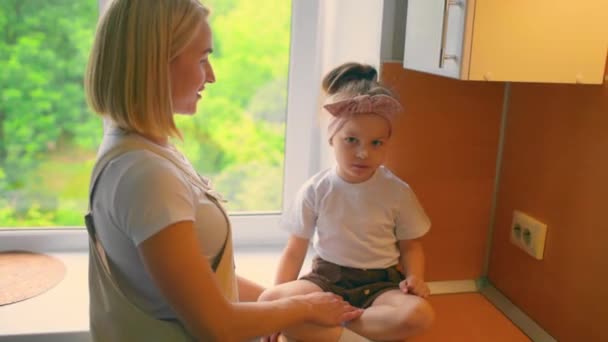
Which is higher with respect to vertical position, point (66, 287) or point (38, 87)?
point (38, 87)

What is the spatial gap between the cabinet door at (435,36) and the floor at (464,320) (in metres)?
0.59

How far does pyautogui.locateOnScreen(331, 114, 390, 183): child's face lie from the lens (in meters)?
1.14

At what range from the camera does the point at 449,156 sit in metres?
1.36

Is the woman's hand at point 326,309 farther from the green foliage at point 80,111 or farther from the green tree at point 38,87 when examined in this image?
the green tree at point 38,87

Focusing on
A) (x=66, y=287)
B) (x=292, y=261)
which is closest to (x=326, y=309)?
(x=292, y=261)

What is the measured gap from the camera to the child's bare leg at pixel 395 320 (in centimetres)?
107

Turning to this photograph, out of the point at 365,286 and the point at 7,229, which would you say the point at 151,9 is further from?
the point at 7,229

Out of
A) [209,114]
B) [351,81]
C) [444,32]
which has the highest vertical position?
[444,32]

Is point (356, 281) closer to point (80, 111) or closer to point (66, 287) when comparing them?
point (66, 287)

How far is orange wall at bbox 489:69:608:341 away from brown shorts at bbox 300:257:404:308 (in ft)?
1.08

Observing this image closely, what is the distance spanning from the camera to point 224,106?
1622mm

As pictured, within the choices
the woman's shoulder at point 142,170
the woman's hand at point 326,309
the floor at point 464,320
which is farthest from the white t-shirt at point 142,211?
the floor at point 464,320

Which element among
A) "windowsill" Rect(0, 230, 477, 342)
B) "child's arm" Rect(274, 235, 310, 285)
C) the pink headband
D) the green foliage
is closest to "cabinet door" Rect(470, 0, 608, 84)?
the pink headband

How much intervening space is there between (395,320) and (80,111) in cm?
105
